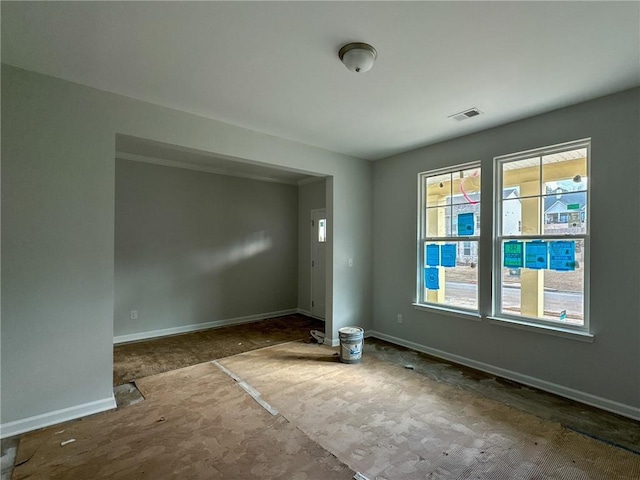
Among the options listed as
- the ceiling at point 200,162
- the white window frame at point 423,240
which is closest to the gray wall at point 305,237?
the ceiling at point 200,162

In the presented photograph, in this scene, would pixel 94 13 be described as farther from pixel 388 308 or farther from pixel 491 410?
pixel 388 308

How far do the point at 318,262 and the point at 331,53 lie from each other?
4.25m

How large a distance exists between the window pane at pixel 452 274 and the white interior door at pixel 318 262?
7.24ft

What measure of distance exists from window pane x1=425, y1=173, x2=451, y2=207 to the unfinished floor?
81.7 inches

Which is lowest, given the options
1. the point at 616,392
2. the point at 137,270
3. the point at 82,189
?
the point at 616,392

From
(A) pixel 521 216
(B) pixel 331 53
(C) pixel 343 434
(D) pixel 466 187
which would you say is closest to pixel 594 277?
(A) pixel 521 216

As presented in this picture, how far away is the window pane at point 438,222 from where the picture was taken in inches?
155

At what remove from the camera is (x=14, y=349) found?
7.52ft

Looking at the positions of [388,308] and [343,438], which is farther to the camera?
[388,308]

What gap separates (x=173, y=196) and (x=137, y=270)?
4.06ft

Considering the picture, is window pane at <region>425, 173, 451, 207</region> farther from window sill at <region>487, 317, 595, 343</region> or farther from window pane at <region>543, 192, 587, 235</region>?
window sill at <region>487, 317, 595, 343</region>

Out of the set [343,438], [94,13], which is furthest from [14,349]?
[343,438]

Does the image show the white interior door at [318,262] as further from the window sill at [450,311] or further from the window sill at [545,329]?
the window sill at [545,329]

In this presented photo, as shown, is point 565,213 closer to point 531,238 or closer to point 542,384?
point 531,238
